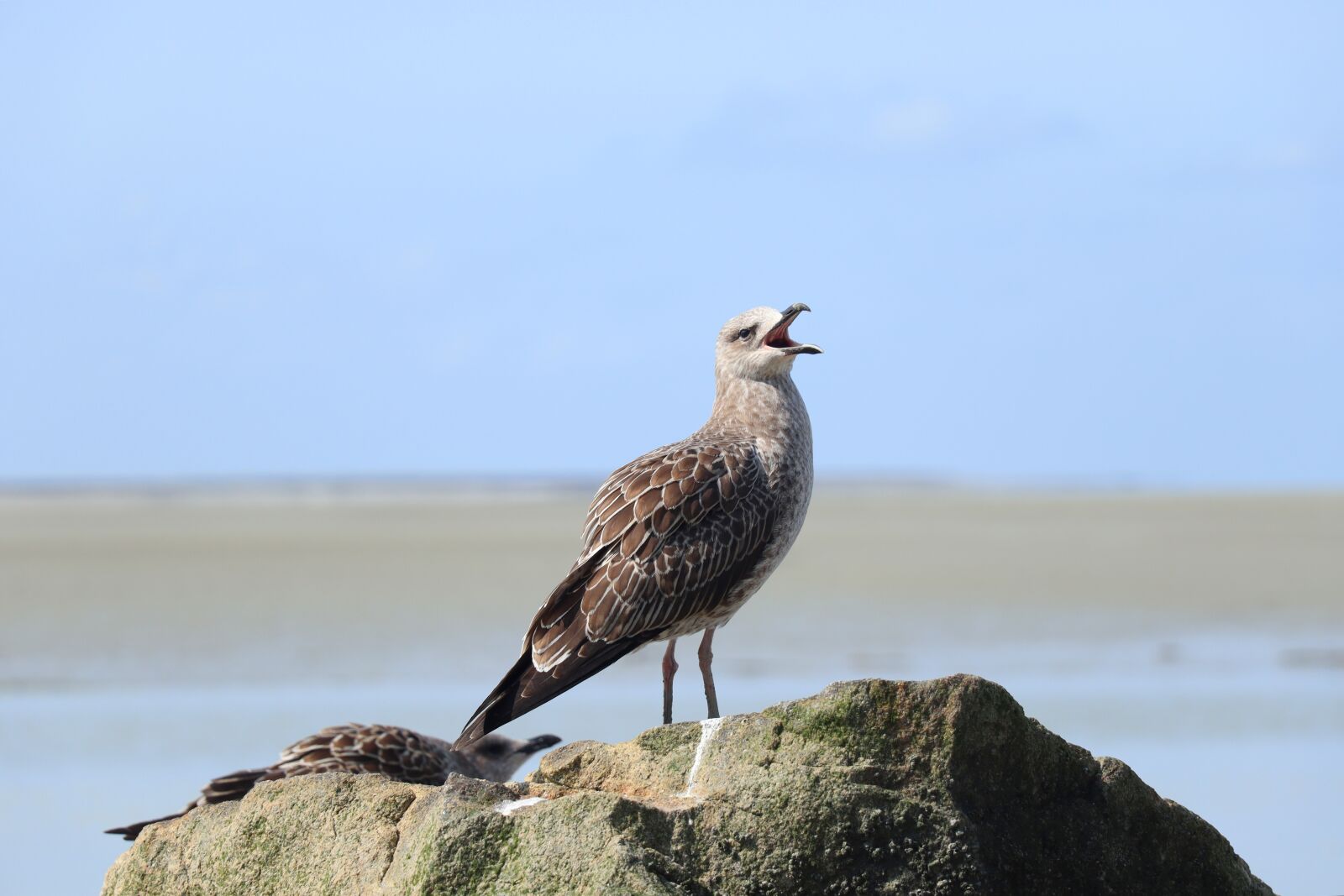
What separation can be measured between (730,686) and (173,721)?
5382 millimetres

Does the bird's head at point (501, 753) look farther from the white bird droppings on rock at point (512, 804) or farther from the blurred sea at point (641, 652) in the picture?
the white bird droppings on rock at point (512, 804)

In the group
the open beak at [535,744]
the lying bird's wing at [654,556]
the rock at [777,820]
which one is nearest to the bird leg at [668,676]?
the lying bird's wing at [654,556]

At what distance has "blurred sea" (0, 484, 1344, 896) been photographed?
537 inches

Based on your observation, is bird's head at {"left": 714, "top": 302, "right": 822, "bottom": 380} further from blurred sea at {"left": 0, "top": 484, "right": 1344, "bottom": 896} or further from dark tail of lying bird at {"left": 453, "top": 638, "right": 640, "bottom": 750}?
blurred sea at {"left": 0, "top": 484, "right": 1344, "bottom": 896}

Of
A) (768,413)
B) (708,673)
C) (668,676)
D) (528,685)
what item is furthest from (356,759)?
(768,413)

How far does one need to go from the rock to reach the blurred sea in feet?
16.5

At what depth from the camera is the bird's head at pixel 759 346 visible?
8742 mm

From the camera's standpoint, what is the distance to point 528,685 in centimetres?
802

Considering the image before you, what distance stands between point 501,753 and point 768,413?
3495 millimetres

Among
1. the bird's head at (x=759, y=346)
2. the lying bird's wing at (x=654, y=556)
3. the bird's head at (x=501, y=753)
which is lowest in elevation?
the bird's head at (x=501, y=753)

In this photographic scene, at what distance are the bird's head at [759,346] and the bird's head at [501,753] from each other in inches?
126

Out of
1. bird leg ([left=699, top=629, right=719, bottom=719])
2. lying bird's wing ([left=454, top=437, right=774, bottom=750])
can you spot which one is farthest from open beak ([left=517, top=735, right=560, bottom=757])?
lying bird's wing ([left=454, top=437, right=774, bottom=750])

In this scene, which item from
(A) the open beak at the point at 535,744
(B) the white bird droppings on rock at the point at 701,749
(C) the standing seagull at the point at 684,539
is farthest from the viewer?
(A) the open beak at the point at 535,744

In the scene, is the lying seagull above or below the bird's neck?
below
